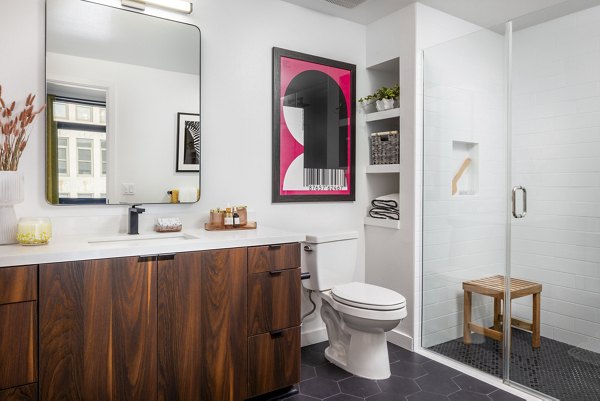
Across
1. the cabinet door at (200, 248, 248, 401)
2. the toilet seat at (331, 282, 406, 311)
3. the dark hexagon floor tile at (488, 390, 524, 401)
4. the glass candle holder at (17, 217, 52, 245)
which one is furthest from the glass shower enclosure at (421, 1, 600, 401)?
the glass candle holder at (17, 217, 52, 245)

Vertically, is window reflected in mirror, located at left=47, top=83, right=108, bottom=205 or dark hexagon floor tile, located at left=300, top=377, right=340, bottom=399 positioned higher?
window reflected in mirror, located at left=47, top=83, right=108, bottom=205

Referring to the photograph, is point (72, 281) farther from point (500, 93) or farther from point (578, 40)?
point (578, 40)

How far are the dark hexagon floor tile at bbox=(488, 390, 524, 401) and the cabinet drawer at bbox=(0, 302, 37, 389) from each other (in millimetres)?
2235

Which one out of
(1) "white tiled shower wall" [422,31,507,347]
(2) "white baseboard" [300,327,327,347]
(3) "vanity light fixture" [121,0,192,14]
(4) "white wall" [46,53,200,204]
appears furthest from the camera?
(2) "white baseboard" [300,327,327,347]

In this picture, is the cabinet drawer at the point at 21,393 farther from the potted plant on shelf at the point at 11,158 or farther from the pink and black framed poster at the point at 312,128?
the pink and black framed poster at the point at 312,128

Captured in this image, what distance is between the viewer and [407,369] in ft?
8.37

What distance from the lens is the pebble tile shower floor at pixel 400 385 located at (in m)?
2.21

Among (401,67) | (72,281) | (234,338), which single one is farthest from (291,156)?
(72,281)

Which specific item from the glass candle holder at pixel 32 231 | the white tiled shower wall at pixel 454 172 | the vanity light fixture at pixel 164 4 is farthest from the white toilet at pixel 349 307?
the vanity light fixture at pixel 164 4

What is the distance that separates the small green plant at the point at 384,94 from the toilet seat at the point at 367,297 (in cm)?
144

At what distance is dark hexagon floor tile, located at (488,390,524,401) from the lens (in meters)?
2.17

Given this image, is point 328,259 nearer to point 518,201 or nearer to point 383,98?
point 518,201

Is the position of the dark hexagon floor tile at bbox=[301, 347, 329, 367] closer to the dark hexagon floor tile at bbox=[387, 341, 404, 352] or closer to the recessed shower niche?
the dark hexagon floor tile at bbox=[387, 341, 404, 352]

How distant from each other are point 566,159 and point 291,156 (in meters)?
1.67
